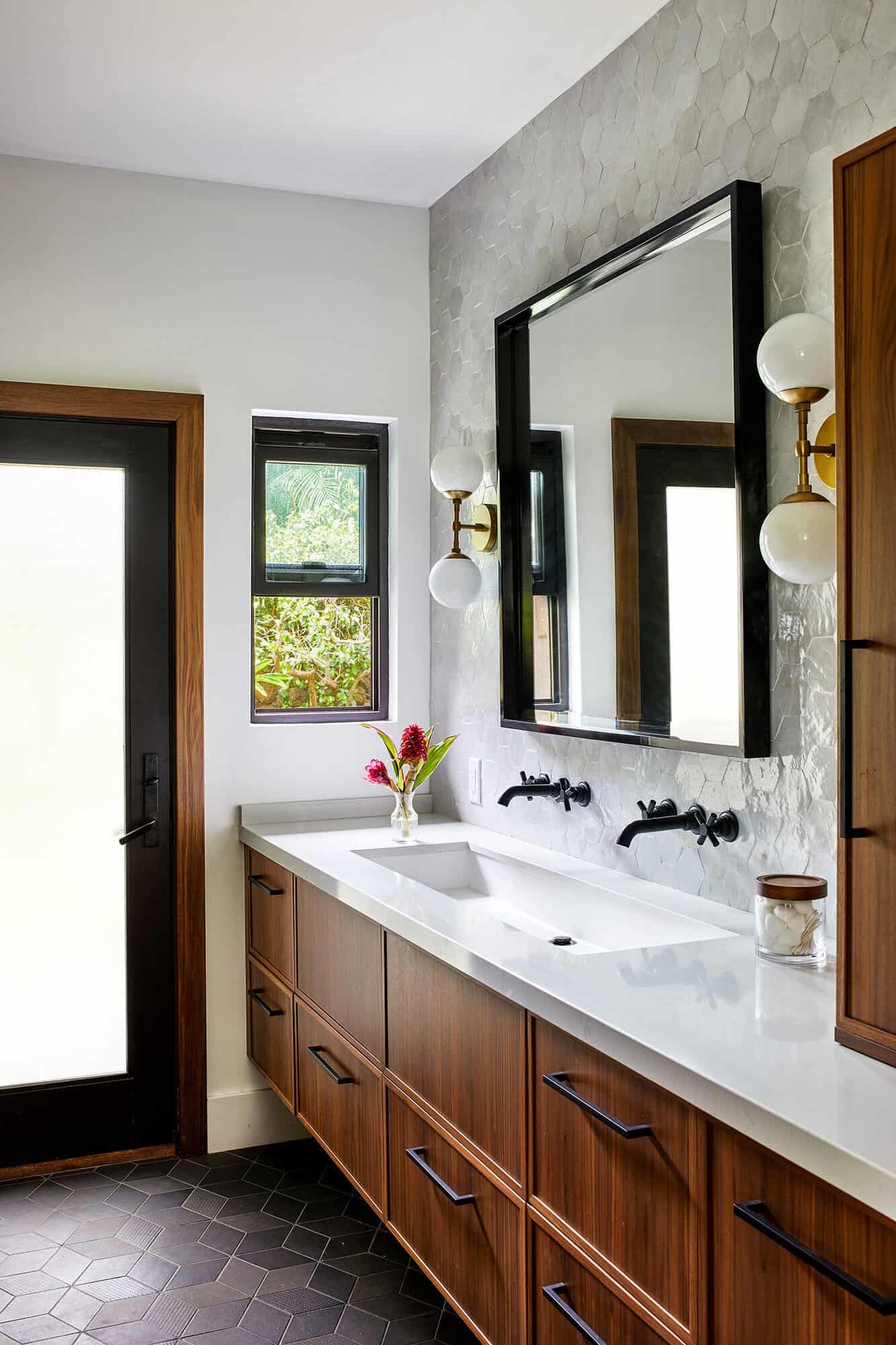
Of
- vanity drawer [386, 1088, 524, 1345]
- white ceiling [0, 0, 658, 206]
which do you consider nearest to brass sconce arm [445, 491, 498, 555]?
white ceiling [0, 0, 658, 206]

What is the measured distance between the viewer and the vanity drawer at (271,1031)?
291 cm

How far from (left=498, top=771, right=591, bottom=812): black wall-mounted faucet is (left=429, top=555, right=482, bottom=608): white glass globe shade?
0.56 m

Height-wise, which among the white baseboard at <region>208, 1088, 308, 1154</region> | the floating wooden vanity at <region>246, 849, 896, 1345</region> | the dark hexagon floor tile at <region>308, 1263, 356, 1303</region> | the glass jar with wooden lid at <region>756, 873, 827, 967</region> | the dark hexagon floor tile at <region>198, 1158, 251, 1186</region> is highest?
the glass jar with wooden lid at <region>756, 873, 827, 967</region>

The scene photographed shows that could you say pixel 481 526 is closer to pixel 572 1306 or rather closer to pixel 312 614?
pixel 312 614

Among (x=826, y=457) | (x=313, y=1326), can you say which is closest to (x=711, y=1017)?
(x=826, y=457)

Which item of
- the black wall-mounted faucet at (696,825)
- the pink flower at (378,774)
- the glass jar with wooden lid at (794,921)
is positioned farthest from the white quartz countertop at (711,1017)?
the pink flower at (378,774)

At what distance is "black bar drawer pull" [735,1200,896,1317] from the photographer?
1.03m

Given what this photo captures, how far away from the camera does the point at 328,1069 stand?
8.45ft

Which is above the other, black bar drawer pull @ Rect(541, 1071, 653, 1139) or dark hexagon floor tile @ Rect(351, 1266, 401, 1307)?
black bar drawer pull @ Rect(541, 1071, 653, 1139)

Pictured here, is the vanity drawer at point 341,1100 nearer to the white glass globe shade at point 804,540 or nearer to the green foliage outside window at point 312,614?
the green foliage outside window at point 312,614

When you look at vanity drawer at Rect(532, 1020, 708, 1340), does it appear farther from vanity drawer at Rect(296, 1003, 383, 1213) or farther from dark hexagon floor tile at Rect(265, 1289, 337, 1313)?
dark hexagon floor tile at Rect(265, 1289, 337, 1313)

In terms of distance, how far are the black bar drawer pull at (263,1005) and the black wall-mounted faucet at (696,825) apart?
1.29 metres

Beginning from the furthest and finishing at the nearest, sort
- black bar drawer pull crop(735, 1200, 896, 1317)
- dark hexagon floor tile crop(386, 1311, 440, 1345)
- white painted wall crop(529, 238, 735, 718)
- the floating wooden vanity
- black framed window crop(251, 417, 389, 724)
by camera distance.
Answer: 1. black framed window crop(251, 417, 389, 724)
2. dark hexagon floor tile crop(386, 1311, 440, 1345)
3. white painted wall crop(529, 238, 735, 718)
4. the floating wooden vanity
5. black bar drawer pull crop(735, 1200, 896, 1317)

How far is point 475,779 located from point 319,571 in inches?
31.9
